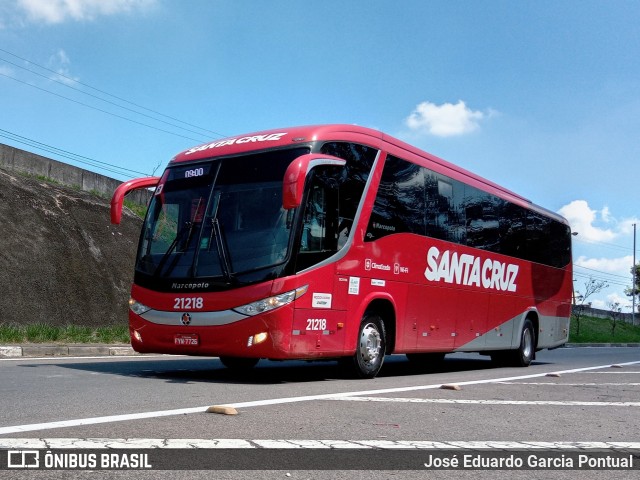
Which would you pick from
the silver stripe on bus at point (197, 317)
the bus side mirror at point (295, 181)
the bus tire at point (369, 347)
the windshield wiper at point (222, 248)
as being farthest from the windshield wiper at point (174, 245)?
the bus tire at point (369, 347)

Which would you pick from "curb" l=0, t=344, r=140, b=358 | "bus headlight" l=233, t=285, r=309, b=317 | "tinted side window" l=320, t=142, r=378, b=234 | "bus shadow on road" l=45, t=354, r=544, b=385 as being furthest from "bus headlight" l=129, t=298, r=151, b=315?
"curb" l=0, t=344, r=140, b=358

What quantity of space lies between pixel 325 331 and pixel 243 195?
2.08 m

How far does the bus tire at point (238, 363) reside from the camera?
37.9 ft

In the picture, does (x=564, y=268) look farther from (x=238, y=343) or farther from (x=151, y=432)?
(x=151, y=432)

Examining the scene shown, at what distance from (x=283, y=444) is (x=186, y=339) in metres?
4.76

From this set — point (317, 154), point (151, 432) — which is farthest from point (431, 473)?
point (317, 154)

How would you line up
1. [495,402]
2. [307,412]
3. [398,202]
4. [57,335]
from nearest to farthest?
[307,412] → [495,402] → [398,202] → [57,335]

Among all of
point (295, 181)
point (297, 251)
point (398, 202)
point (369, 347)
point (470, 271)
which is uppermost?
point (398, 202)

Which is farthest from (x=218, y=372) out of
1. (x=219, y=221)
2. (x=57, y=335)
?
(x=57, y=335)

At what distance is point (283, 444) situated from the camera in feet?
15.5

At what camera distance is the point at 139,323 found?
9.77 meters

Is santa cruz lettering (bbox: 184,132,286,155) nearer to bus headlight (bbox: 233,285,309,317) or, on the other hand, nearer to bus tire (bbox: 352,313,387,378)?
bus headlight (bbox: 233,285,309,317)

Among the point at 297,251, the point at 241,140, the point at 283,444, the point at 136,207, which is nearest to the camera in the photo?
the point at 283,444

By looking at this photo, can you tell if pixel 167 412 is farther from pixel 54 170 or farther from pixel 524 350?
pixel 54 170
